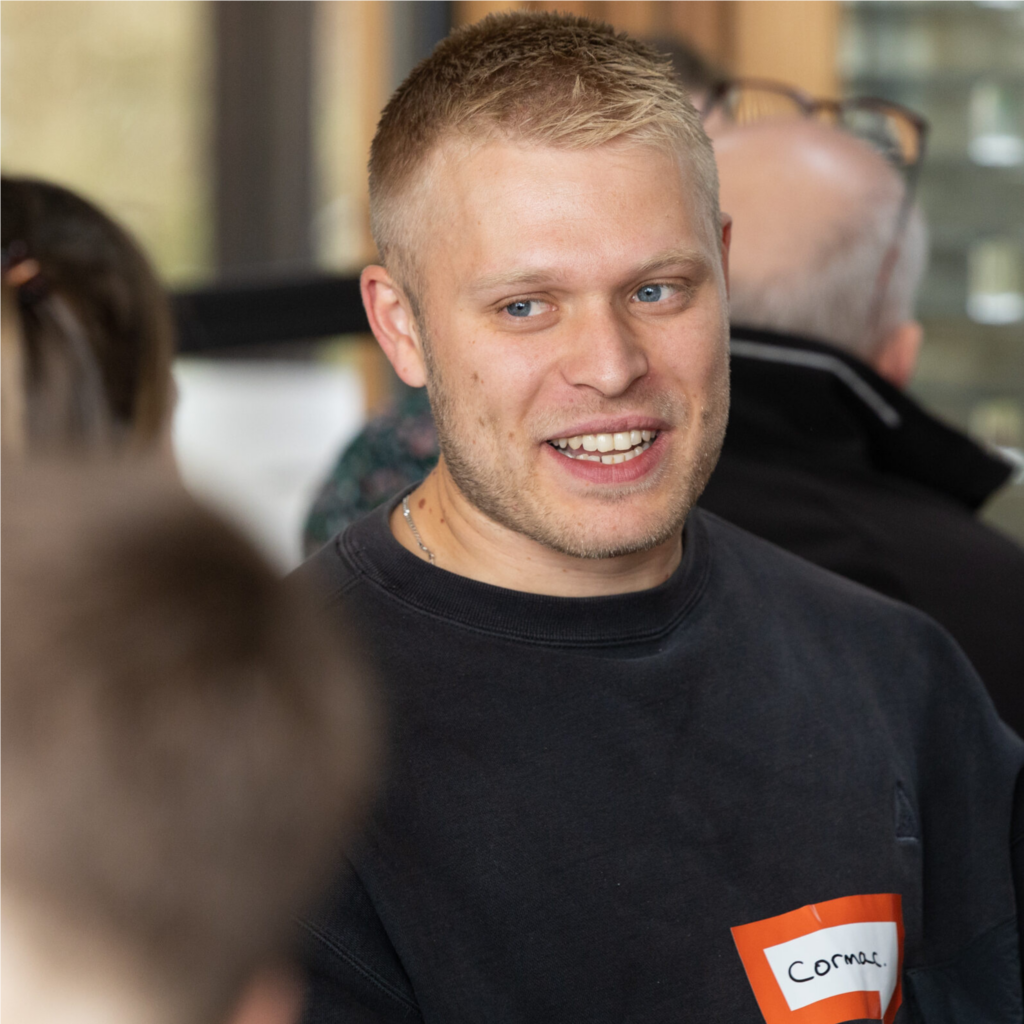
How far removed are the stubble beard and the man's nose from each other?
0.23 ft

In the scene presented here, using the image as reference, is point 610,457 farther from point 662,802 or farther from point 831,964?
point 831,964

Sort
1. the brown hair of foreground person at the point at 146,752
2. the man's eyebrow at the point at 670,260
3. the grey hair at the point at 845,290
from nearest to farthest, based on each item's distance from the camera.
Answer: the brown hair of foreground person at the point at 146,752
the man's eyebrow at the point at 670,260
the grey hair at the point at 845,290

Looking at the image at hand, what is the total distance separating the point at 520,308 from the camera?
1.07 metres

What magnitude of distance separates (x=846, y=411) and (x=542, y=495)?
0.68 m

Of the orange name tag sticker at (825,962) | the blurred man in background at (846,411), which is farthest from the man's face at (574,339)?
the blurred man in background at (846,411)

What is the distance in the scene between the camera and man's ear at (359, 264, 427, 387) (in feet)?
3.74

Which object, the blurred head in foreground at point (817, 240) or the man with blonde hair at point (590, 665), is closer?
the man with blonde hair at point (590, 665)

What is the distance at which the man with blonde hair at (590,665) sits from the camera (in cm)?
96

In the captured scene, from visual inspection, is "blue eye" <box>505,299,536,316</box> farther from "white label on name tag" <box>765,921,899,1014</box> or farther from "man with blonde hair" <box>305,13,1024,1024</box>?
"white label on name tag" <box>765,921,899,1014</box>

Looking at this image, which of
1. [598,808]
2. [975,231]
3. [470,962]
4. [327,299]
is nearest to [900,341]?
[327,299]

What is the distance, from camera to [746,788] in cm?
107

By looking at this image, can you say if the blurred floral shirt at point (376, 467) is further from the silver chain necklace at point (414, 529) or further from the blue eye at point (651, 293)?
the blue eye at point (651, 293)

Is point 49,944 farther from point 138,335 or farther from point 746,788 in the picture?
point 138,335

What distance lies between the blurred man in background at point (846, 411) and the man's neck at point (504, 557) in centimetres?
47
